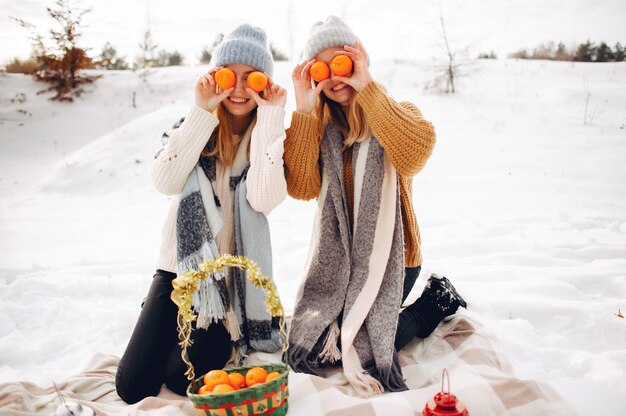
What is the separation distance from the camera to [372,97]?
7.63 feet

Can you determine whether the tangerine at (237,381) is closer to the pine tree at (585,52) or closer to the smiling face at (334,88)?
the smiling face at (334,88)

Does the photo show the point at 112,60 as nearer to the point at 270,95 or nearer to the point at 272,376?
the point at 270,95

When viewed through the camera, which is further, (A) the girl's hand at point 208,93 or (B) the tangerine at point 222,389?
(A) the girl's hand at point 208,93

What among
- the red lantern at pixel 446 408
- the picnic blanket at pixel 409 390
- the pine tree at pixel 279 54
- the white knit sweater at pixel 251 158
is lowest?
the picnic blanket at pixel 409 390

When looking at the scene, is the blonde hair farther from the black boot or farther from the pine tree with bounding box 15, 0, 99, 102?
the pine tree with bounding box 15, 0, 99, 102

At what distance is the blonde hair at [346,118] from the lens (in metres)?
2.46

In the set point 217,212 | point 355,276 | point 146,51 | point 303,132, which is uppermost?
point 146,51

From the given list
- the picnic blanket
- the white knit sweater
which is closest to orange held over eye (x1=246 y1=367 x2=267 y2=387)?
the picnic blanket

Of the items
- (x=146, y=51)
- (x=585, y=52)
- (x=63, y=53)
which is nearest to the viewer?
(x=63, y=53)

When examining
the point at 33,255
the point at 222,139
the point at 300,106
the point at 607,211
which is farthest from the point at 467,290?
the point at 33,255

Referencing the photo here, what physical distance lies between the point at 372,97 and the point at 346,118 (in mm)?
296

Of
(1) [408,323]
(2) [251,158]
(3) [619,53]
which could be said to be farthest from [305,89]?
(3) [619,53]

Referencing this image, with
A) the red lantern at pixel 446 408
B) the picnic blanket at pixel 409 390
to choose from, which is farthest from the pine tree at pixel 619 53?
the red lantern at pixel 446 408

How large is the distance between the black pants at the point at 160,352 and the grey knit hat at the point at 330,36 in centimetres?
145
